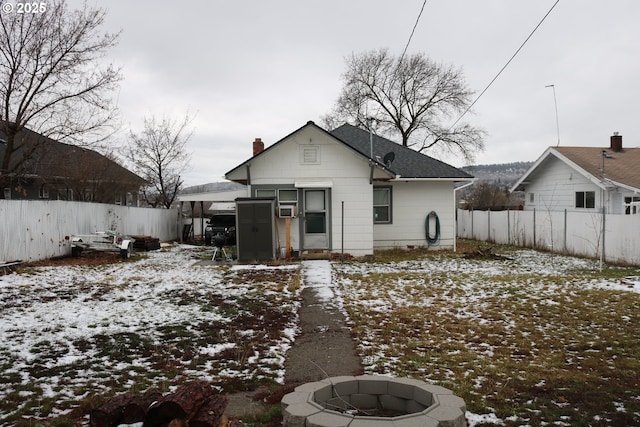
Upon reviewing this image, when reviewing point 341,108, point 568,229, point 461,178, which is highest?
point 341,108

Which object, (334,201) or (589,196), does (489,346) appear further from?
(589,196)

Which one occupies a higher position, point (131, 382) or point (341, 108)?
point (341, 108)

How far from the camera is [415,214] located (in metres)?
19.5

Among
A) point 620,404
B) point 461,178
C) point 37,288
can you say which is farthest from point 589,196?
point 37,288

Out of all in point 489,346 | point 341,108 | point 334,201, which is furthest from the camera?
point 341,108

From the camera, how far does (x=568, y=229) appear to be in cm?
1767

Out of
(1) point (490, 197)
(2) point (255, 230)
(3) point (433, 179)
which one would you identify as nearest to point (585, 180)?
(3) point (433, 179)

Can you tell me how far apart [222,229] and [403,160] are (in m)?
8.69

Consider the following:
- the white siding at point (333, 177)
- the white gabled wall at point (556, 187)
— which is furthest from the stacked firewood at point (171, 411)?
the white gabled wall at point (556, 187)

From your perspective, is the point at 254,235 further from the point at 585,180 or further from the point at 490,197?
the point at 490,197

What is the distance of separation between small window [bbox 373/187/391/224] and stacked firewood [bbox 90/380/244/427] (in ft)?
52.9

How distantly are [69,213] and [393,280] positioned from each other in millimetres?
10583

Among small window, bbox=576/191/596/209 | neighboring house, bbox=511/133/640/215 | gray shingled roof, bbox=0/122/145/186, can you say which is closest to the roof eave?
neighboring house, bbox=511/133/640/215

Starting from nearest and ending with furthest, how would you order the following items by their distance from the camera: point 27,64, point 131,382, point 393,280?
point 131,382
point 393,280
point 27,64
